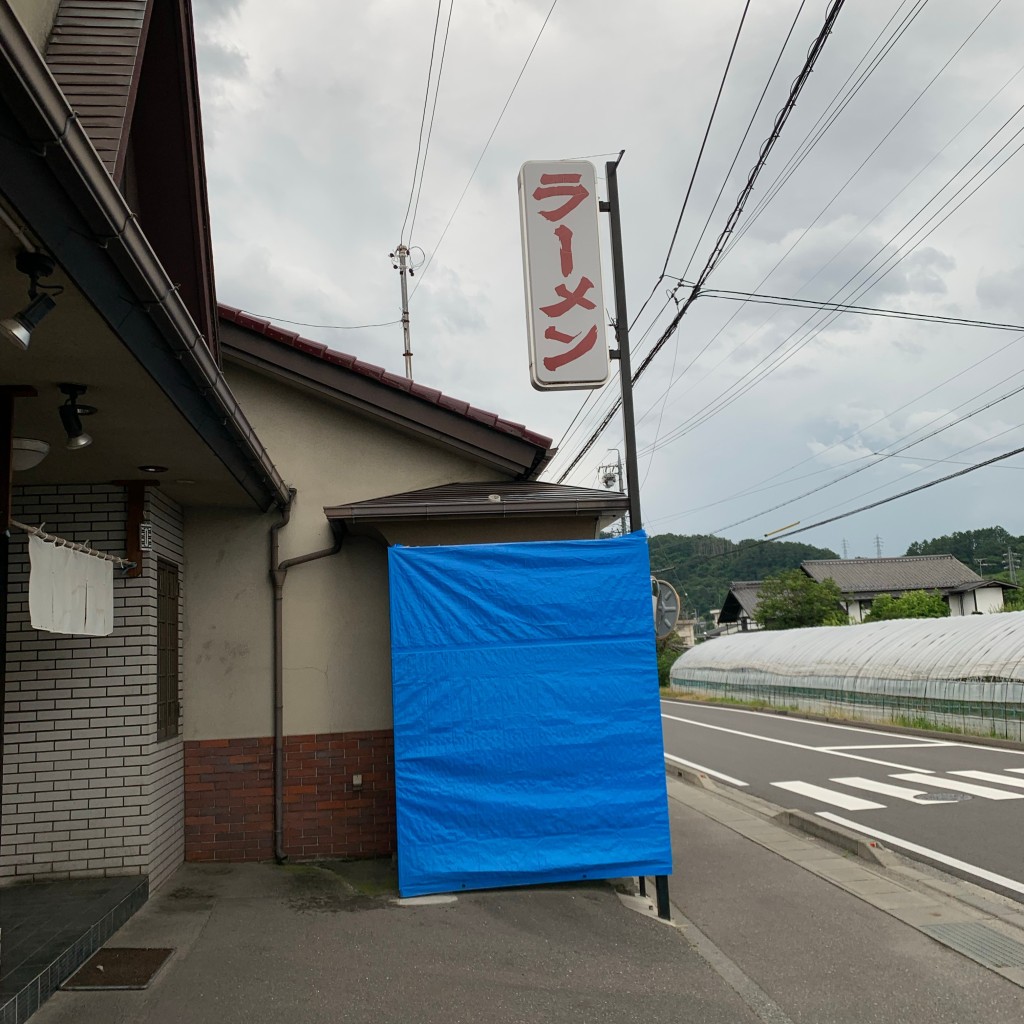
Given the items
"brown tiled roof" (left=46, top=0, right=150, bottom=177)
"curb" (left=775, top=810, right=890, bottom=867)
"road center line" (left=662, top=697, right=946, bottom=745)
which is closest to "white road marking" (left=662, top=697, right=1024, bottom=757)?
"road center line" (left=662, top=697, right=946, bottom=745)

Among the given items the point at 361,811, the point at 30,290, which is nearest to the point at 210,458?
the point at 30,290

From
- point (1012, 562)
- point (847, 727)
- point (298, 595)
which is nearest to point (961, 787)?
point (298, 595)

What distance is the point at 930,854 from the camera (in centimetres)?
911

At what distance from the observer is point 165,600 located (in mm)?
7434

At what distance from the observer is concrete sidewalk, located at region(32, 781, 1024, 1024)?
15.3 feet

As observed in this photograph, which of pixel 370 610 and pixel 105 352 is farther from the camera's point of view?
pixel 370 610

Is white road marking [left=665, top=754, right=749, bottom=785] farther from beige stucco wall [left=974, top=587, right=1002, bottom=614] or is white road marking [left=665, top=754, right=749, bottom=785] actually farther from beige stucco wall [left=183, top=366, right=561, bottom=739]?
beige stucco wall [left=974, top=587, right=1002, bottom=614]

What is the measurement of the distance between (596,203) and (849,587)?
173 feet

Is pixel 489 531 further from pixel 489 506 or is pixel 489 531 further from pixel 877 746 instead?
pixel 877 746

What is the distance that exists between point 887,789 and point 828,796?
1.02 metres

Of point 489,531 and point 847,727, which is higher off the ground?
point 489,531

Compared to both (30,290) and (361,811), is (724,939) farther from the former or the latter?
(30,290)

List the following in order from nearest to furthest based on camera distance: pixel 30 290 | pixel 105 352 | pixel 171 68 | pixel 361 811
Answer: pixel 30 290 < pixel 105 352 < pixel 171 68 < pixel 361 811

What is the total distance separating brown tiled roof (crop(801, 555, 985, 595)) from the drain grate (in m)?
51.2
